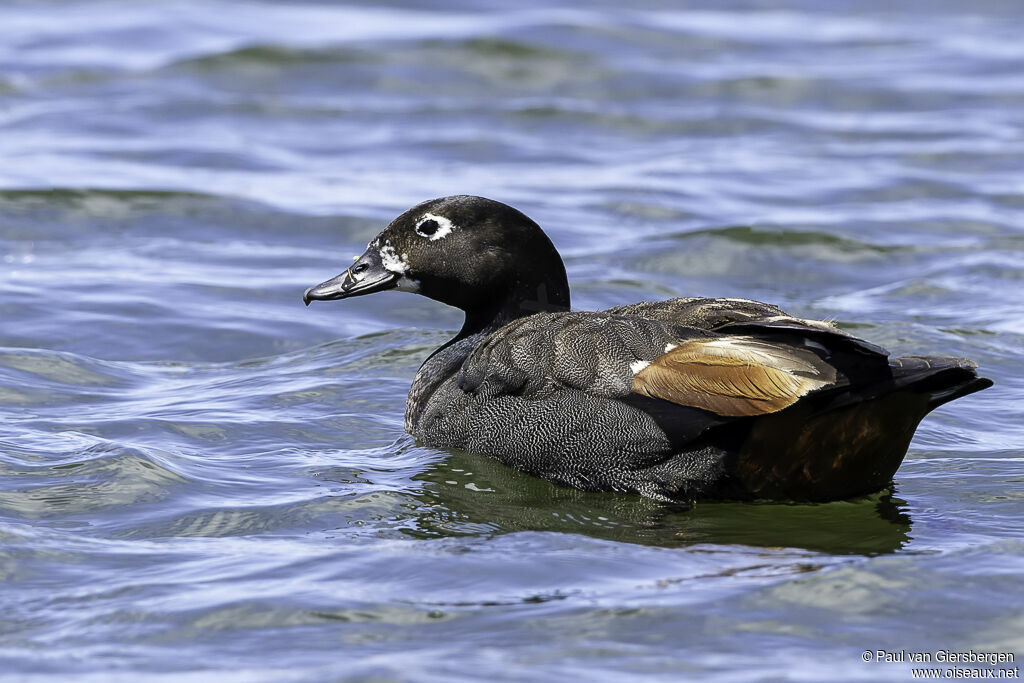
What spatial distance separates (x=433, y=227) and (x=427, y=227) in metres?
0.03

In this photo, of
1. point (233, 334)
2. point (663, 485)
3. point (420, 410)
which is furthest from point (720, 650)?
point (233, 334)

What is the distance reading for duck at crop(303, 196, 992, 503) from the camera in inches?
229

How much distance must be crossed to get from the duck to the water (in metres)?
0.18

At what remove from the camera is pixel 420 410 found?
7.63m

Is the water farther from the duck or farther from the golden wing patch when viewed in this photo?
the golden wing patch

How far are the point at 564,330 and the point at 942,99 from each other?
12.0m

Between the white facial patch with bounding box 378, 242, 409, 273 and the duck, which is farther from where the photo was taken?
the white facial patch with bounding box 378, 242, 409, 273

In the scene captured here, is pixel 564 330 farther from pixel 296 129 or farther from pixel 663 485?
pixel 296 129

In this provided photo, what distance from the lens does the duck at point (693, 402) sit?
5.82 meters

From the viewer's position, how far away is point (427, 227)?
7812mm
